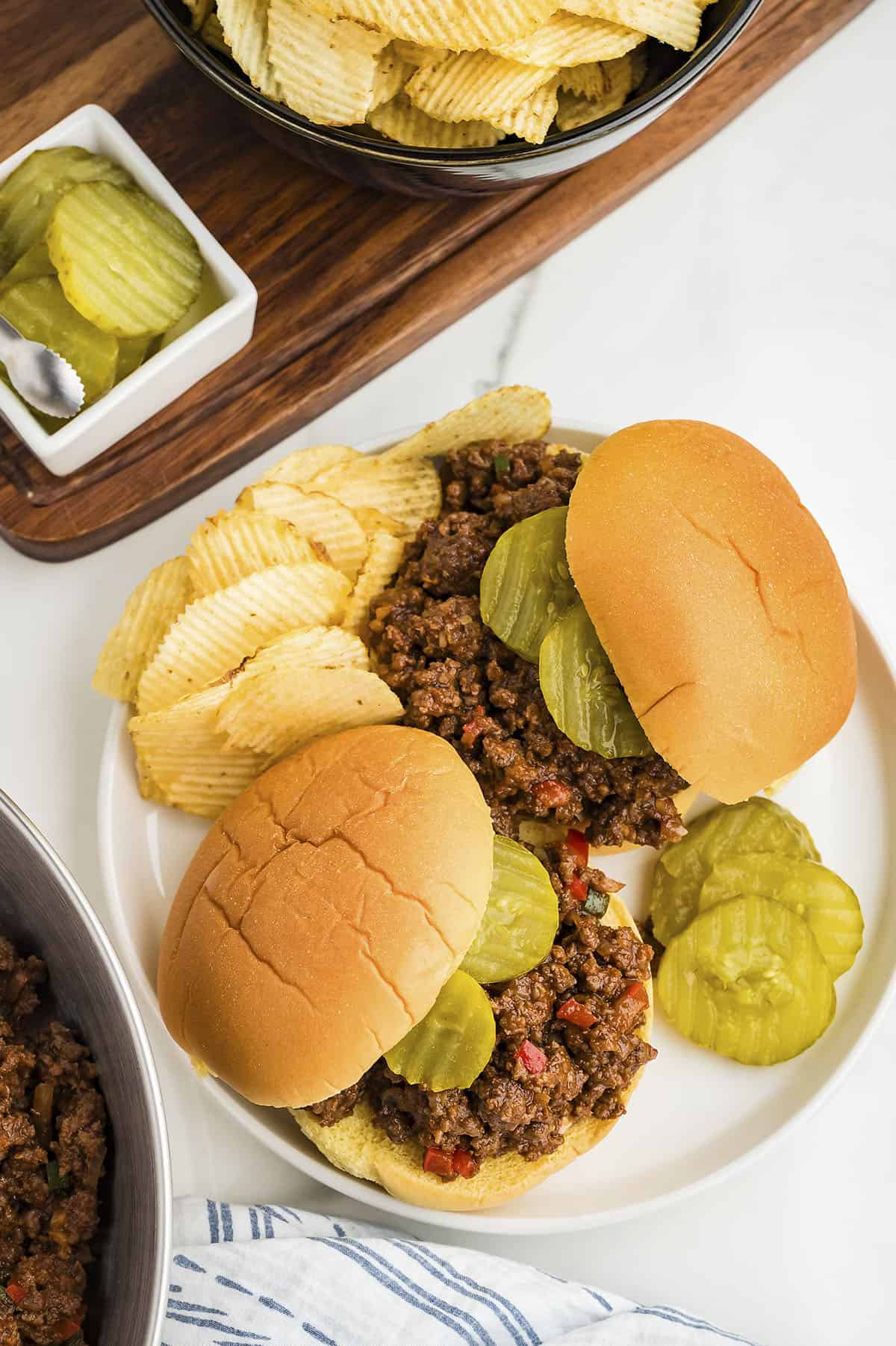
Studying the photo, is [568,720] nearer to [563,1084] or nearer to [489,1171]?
[563,1084]

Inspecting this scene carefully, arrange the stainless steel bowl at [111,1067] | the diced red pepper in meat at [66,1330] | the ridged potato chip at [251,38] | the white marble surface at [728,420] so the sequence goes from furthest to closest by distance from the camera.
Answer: the white marble surface at [728,420] → the ridged potato chip at [251,38] → the diced red pepper in meat at [66,1330] → the stainless steel bowl at [111,1067]

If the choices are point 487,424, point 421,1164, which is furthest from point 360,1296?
point 487,424

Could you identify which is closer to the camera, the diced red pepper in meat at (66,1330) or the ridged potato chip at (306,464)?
the diced red pepper in meat at (66,1330)

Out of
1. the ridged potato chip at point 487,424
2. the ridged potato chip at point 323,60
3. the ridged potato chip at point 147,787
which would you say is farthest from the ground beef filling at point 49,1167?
the ridged potato chip at point 323,60

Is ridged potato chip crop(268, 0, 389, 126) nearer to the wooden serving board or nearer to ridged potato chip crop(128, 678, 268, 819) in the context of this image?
the wooden serving board

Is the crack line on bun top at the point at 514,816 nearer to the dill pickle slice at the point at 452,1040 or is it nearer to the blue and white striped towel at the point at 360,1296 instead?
the dill pickle slice at the point at 452,1040

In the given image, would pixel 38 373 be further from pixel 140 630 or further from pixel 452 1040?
pixel 452 1040
